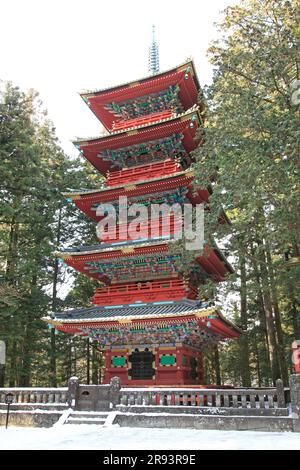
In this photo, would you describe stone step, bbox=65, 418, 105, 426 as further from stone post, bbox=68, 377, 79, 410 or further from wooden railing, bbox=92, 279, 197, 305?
wooden railing, bbox=92, 279, 197, 305

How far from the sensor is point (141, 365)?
17203mm

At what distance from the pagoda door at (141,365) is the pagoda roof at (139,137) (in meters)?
10.4

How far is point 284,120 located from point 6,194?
63.2 ft

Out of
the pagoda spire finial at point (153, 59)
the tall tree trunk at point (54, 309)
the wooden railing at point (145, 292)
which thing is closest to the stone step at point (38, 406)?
the wooden railing at point (145, 292)

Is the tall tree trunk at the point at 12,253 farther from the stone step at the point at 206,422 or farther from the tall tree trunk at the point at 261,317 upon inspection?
the tall tree trunk at the point at 261,317

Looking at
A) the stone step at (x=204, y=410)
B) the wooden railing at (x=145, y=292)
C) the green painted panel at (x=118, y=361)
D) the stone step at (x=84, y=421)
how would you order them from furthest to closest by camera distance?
the green painted panel at (x=118, y=361), the wooden railing at (x=145, y=292), the stone step at (x=84, y=421), the stone step at (x=204, y=410)

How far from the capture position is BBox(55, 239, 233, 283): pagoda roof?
17500mm

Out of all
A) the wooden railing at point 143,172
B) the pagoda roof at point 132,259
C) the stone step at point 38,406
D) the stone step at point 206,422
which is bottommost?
the stone step at point 206,422

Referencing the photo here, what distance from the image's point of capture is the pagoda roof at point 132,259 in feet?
57.4
